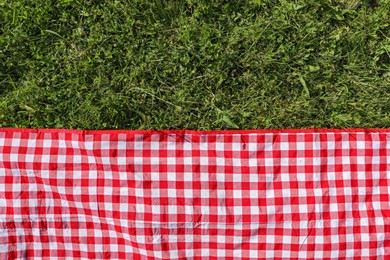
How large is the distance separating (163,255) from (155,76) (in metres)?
0.91

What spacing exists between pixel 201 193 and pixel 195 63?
0.67 metres

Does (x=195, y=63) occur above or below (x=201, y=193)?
above

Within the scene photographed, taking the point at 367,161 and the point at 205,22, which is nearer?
the point at 367,161

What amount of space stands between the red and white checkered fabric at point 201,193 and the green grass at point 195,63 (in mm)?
135

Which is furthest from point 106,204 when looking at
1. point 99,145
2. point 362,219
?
point 362,219

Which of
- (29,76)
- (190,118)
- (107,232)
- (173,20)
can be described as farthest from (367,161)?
(29,76)

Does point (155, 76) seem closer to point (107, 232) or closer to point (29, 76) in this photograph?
point (29, 76)

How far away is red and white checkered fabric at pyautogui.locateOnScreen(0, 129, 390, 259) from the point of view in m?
1.77

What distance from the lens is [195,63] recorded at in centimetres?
189

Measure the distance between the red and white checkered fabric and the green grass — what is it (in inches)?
5.3

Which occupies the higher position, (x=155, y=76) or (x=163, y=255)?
(x=155, y=76)

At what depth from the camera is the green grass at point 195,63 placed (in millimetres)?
1865

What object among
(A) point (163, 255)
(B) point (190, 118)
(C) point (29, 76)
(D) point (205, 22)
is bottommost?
(A) point (163, 255)

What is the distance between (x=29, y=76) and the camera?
1.92m
